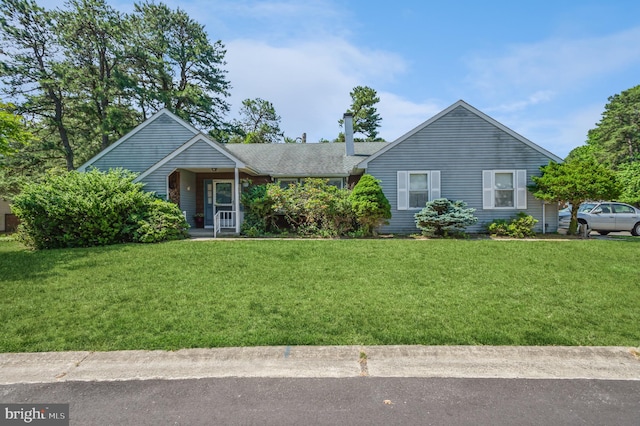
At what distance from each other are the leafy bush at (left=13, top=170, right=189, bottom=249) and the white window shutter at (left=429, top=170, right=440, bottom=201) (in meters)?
9.89

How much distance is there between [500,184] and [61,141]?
28853 mm

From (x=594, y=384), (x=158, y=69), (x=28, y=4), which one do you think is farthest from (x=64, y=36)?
(x=594, y=384)

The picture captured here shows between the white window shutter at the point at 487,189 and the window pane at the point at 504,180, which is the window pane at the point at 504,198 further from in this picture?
the white window shutter at the point at 487,189

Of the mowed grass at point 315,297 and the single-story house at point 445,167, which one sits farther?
the single-story house at point 445,167

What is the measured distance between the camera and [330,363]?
3.54m

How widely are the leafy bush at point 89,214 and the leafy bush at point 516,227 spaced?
39.5ft

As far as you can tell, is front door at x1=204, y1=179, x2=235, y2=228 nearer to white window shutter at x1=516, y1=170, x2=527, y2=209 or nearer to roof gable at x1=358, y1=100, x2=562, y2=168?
roof gable at x1=358, y1=100, x2=562, y2=168

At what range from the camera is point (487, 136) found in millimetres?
13312

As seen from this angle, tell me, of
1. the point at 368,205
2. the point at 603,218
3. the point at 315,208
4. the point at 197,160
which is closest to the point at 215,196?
the point at 197,160

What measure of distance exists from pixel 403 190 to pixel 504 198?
4132mm

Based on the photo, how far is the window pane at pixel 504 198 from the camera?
13.4 metres

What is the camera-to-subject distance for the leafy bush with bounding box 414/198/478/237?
12008 millimetres

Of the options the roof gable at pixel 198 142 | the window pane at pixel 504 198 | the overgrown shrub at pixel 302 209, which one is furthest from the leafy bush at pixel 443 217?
the roof gable at pixel 198 142

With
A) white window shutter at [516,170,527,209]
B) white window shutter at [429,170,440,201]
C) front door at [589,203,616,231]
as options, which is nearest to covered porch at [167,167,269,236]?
white window shutter at [429,170,440,201]
